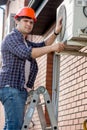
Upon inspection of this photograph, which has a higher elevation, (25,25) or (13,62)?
(25,25)

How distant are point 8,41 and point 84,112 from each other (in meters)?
1.81

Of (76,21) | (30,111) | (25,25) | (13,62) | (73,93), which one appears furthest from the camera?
(73,93)

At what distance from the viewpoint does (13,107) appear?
4953mm

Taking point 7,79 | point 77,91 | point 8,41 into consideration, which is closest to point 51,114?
point 7,79

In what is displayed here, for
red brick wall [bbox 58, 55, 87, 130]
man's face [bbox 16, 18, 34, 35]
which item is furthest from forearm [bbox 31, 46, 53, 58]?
red brick wall [bbox 58, 55, 87, 130]

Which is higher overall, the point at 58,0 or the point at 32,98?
the point at 58,0

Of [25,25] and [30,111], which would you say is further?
[25,25]

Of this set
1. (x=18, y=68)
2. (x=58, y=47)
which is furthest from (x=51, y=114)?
(x=58, y=47)

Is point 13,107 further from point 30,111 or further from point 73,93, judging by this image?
point 73,93

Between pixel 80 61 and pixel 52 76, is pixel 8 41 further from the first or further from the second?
pixel 52 76

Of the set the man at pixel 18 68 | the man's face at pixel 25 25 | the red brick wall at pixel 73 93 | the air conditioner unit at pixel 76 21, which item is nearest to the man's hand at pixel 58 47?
the man at pixel 18 68

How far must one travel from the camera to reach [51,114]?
506 centimetres

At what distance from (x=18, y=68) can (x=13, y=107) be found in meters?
0.51

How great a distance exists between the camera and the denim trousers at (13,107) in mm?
4934
